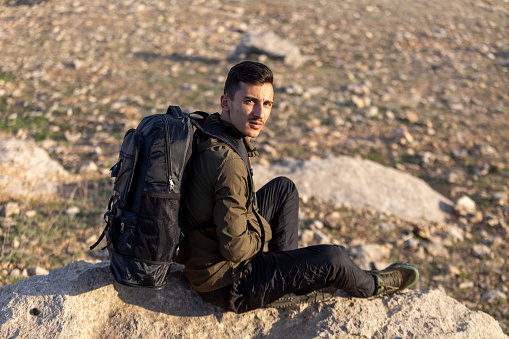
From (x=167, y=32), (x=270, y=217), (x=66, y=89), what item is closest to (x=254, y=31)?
(x=167, y=32)

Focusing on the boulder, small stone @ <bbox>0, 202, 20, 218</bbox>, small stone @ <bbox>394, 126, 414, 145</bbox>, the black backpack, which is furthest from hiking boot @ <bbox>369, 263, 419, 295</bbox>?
the boulder

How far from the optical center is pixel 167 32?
12.1 m

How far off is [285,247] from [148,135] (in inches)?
54.0

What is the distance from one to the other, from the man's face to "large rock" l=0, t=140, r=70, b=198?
372cm

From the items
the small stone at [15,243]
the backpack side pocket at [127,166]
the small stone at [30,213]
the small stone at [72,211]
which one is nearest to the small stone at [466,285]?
the backpack side pocket at [127,166]

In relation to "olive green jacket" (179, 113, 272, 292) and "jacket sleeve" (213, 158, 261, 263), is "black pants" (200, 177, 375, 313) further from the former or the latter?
"jacket sleeve" (213, 158, 261, 263)

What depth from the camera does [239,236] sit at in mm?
2816

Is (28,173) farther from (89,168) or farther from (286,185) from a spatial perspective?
(286,185)

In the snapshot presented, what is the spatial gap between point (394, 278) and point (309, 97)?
6223 millimetres

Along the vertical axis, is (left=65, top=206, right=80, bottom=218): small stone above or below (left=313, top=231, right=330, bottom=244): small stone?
above

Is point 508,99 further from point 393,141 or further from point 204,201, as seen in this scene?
point 204,201

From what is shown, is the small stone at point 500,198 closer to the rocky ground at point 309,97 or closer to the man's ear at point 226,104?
the rocky ground at point 309,97

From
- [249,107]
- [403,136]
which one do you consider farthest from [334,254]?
[403,136]

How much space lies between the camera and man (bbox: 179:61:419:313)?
278cm
